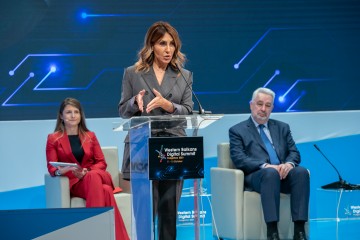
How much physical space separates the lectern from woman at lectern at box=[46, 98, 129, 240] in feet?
7.04

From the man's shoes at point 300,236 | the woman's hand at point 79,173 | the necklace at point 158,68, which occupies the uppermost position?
the necklace at point 158,68

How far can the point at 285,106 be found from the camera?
7.62 meters

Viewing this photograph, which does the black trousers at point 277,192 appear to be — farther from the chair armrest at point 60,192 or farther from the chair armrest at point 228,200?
the chair armrest at point 60,192

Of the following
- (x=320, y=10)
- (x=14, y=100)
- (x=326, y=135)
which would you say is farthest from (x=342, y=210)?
(x=14, y=100)

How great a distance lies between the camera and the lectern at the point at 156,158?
3.53m

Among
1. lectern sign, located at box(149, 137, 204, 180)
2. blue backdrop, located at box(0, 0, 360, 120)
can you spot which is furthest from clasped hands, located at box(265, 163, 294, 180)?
lectern sign, located at box(149, 137, 204, 180)

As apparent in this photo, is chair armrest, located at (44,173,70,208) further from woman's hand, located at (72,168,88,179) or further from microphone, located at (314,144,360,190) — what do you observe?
microphone, located at (314,144,360,190)

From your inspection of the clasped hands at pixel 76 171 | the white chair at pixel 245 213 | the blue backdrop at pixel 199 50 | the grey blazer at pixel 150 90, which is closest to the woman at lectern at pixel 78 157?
the clasped hands at pixel 76 171

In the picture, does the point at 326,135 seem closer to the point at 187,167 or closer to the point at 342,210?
the point at 342,210

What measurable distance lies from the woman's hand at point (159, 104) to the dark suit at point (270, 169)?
88.5 inches

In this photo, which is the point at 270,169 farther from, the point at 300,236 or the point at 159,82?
the point at 159,82

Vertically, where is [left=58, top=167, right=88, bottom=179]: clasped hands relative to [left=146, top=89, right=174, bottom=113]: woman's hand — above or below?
below

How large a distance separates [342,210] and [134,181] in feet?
14.3

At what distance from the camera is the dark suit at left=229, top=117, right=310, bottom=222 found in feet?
19.6
